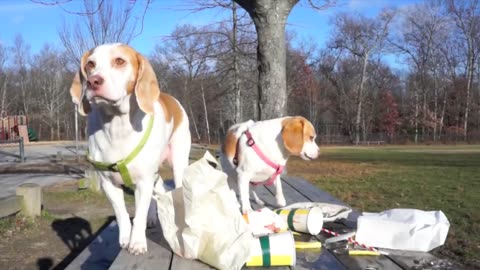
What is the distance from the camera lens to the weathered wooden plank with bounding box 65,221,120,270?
11.4ft

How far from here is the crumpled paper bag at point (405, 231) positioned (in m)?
3.24

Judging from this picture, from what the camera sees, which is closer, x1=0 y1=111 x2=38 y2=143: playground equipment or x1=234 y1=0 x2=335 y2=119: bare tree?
x1=234 y1=0 x2=335 y2=119: bare tree

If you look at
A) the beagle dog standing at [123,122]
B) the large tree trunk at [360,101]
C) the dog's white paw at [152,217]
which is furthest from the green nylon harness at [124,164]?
the large tree trunk at [360,101]

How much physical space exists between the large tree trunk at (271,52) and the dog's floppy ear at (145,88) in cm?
684

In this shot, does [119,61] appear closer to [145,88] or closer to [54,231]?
[145,88]

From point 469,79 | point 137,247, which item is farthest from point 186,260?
point 469,79

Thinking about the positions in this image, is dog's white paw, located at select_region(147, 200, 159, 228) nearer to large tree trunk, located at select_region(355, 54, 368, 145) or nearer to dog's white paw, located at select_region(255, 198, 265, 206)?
dog's white paw, located at select_region(255, 198, 265, 206)

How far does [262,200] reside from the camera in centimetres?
547

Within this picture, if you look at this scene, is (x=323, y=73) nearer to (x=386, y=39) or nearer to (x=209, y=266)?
(x=386, y=39)

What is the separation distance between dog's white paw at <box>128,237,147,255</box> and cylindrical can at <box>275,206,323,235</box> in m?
1.11

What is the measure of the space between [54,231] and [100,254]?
432 centimetres

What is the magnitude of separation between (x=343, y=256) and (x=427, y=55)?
60.9 metres

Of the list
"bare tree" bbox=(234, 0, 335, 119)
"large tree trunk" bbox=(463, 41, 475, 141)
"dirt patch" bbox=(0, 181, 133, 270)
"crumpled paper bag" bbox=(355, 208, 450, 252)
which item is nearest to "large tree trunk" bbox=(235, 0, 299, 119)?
"bare tree" bbox=(234, 0, 335, 119)

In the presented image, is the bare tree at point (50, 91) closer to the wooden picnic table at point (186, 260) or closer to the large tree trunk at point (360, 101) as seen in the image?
the large tree trunk at point (360, 101)
